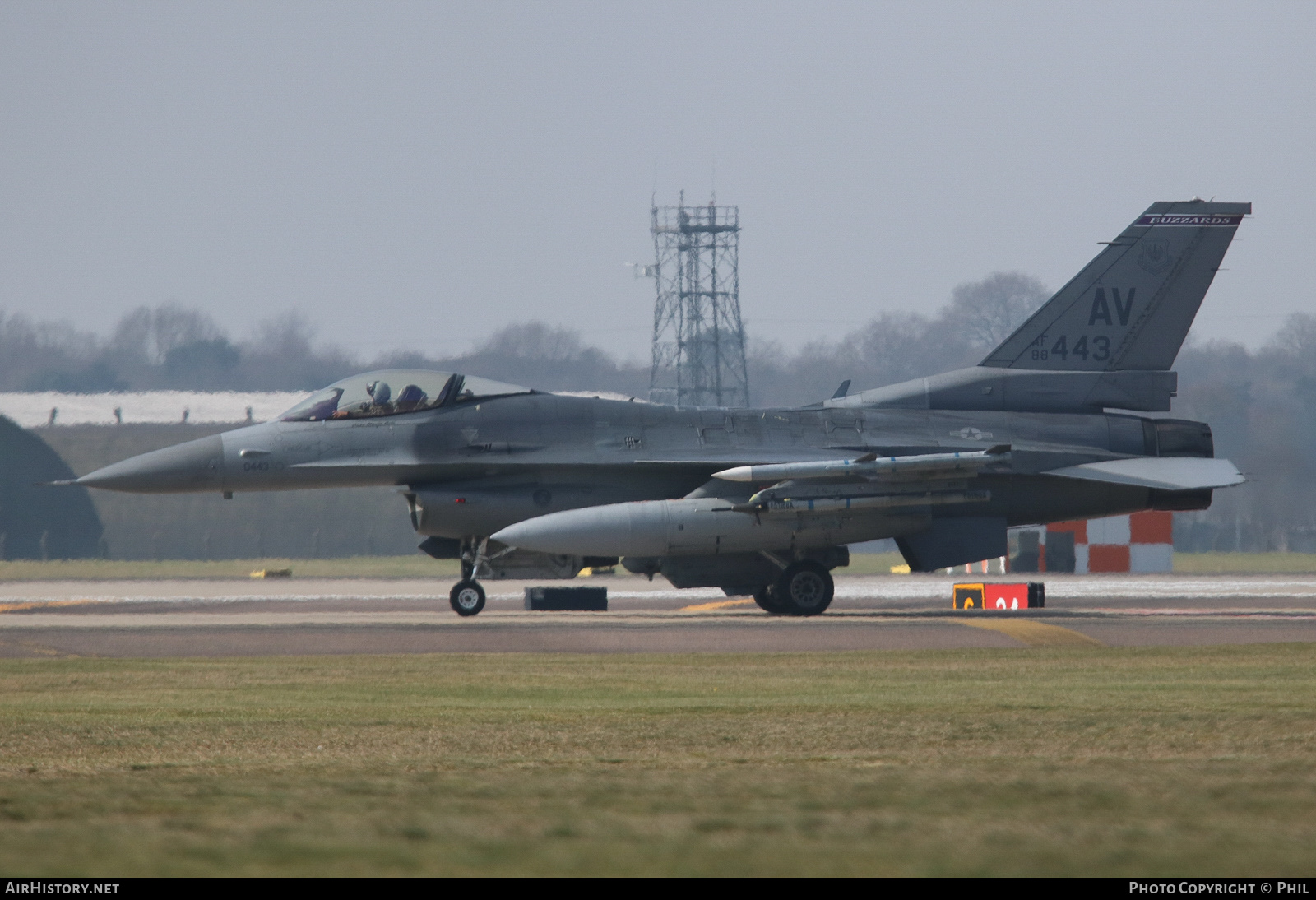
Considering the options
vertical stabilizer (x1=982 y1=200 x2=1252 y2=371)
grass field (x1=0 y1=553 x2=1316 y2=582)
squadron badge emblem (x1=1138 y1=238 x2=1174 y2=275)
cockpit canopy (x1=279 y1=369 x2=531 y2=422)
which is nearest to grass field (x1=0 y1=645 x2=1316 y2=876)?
cockpit canopy (x1=279 y1=369 x2=531 y2=422)

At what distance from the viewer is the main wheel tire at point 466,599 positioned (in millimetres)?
19734

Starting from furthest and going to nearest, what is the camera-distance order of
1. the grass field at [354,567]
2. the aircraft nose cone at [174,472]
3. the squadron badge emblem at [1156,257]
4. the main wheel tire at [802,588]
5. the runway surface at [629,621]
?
1. the grass field at [354,567]
2. the squadron badge emblem at [1156,257]
3. the main wheel tire at [802,588]
4. the aircraft nose cone at [174,472]
5. the runway surface at [629,621]

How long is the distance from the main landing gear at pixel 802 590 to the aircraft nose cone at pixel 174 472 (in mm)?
7662

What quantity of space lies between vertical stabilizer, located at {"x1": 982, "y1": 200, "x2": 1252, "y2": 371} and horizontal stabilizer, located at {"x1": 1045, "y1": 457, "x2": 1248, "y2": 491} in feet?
5.23

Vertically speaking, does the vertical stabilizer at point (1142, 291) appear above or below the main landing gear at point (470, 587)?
above

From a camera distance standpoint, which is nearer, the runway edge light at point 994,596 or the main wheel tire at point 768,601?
the main wheel tire at point 768,601

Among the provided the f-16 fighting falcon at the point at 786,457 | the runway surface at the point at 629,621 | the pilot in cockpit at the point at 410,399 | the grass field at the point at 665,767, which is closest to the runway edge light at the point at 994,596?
the runway surface at the point at 629,621

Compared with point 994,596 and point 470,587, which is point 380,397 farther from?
point 994,596

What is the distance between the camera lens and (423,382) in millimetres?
20156

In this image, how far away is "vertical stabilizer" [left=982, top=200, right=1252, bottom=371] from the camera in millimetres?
20891

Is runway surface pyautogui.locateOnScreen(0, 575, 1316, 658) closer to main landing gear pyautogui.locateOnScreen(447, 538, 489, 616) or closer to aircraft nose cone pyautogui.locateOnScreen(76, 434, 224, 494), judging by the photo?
main landing gear pyautogui.locateOnScreen(447, 538, 489, 616)

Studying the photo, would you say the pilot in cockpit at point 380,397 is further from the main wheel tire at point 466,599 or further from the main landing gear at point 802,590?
the main landing gear at point 802,590

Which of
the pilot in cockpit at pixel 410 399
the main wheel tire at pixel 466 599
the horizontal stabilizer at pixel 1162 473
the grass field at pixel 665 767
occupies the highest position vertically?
the pilot in cockpit at pixel 410 399

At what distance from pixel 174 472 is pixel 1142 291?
13662mm
